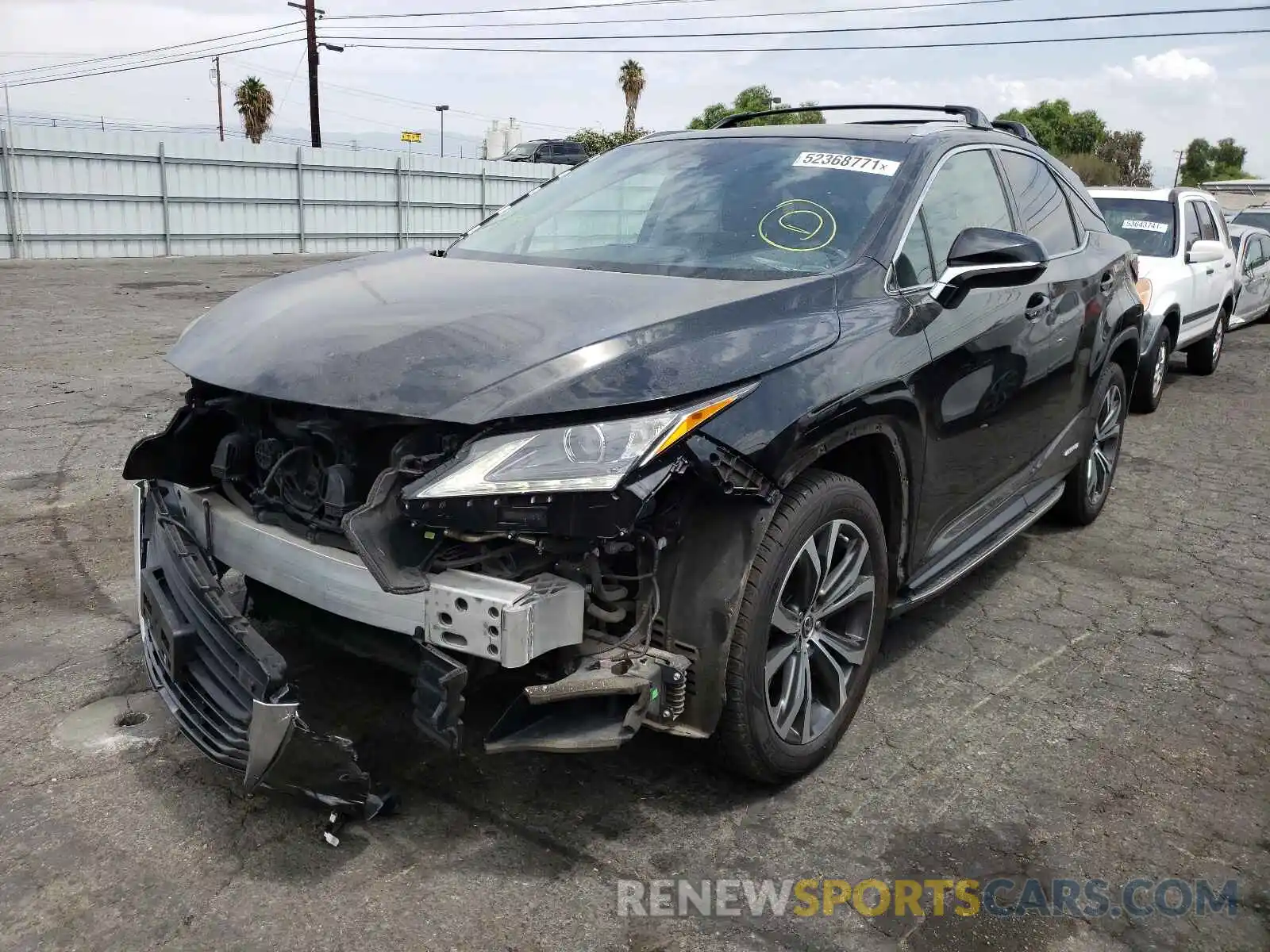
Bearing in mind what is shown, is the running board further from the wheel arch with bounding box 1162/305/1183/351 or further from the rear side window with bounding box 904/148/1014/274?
the wheel arch with bounding box 1162/305/1183/351

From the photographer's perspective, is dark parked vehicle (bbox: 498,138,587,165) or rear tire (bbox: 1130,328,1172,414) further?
dark parked vehicle (bbox: 498,138,587,165)

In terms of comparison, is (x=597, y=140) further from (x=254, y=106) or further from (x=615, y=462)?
(x=615, y=462)

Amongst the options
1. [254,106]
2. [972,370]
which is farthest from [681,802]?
[254,106]

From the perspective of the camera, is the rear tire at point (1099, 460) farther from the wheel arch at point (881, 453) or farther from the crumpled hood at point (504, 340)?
the crumpled hood at point (504, 340)

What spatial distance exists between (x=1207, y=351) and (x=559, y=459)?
414 inches

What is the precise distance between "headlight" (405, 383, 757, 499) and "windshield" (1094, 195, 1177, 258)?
335 inches

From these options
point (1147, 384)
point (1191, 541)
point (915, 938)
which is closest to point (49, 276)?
point (1147, 384)

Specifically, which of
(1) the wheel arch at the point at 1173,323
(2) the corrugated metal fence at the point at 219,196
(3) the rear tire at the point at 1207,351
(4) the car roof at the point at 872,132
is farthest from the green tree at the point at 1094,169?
(4) the car roof at the point at 872,132

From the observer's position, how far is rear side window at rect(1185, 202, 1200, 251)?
31.9ft

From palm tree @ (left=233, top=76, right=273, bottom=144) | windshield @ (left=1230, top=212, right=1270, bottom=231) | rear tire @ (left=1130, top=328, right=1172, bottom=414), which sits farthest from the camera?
palm tree @ (left=233, top=76, right=273, bottom=144)

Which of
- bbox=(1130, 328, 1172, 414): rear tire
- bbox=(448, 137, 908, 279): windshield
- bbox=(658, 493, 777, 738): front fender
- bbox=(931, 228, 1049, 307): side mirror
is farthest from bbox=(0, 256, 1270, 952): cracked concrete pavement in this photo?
bbox=(1130, 328, 1172, 414): rear tire

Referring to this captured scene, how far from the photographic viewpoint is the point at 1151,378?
28.8ft

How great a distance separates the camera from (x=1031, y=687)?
3779 millimetres

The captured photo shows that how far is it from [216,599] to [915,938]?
186 cm
